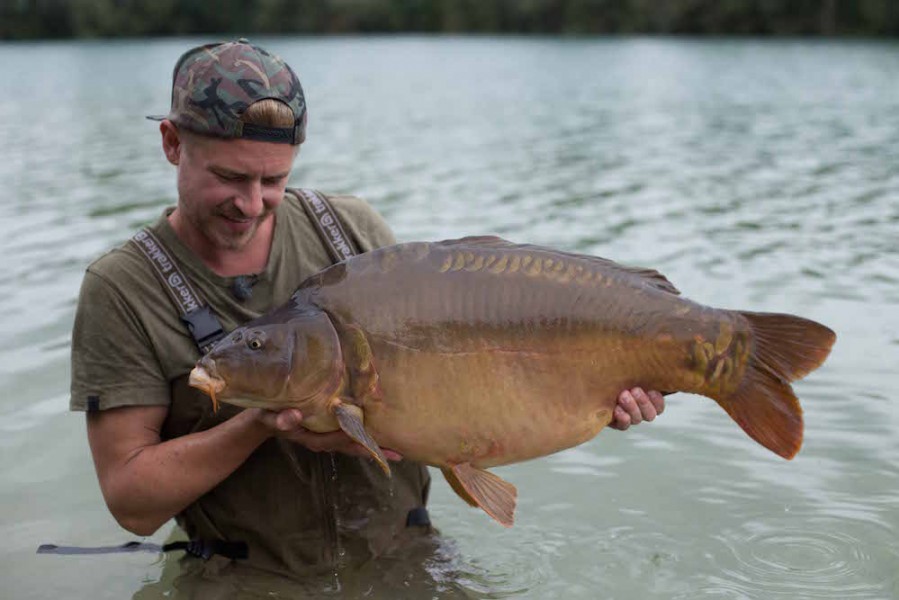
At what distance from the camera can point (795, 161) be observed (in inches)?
627

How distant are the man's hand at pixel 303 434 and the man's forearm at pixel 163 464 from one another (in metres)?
0.09

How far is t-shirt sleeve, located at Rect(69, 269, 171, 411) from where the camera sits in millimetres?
3408

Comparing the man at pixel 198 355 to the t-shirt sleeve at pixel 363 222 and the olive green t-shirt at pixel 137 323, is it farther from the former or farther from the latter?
the t-shirt sleeve at pixel 363 222

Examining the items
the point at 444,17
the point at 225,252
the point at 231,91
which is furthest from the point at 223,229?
the point at 444,17

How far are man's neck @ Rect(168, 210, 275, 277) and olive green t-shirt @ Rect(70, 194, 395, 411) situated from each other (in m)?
0.03

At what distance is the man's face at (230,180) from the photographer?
3.32 metres

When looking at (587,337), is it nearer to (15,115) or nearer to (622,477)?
(622,477)

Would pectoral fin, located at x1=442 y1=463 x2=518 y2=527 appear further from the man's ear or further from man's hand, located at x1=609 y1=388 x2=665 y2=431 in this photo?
the man's ear

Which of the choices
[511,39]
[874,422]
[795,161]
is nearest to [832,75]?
[795,161]

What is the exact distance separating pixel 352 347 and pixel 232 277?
0.65 meters

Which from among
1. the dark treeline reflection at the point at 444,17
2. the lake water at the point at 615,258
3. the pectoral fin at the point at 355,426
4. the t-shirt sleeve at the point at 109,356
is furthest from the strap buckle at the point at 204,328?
the dark treeline reflection at the point at 444,17

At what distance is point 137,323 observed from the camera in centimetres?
344

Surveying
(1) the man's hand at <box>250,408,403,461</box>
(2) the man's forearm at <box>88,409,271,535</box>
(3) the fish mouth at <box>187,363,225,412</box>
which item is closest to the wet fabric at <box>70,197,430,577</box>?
(2) the man's forearm at <box>88,409,271,535</box>

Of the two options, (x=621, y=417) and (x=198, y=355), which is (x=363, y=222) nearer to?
(x=198, y=355)
